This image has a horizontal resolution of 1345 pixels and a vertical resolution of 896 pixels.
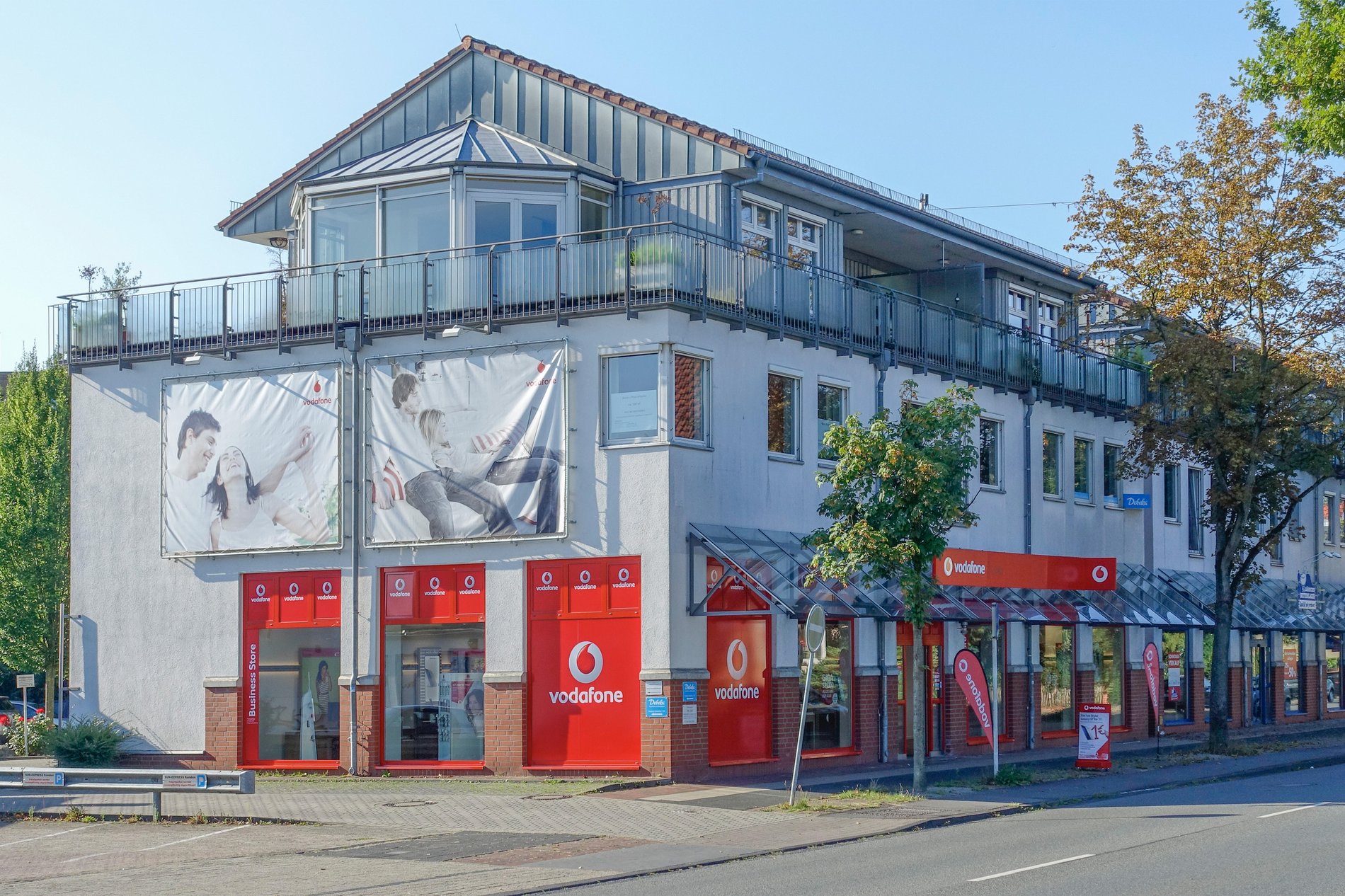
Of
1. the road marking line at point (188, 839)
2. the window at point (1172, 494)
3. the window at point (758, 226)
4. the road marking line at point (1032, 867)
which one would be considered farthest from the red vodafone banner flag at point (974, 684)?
the window at point (1172, 494)

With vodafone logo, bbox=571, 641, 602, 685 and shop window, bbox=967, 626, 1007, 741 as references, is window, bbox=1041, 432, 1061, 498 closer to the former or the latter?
shop window, bbox=967, 626, 1007, 741

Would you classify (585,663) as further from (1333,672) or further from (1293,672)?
(1333,672)

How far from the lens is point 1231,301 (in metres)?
29.2

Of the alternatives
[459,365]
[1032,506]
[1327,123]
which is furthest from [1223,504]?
[459,365]

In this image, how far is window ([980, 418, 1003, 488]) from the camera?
30.2 metres

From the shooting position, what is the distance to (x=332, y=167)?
3000 cm

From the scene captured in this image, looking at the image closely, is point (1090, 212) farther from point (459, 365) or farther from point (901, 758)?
point (459, 365)

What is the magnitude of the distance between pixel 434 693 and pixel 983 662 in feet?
36.5

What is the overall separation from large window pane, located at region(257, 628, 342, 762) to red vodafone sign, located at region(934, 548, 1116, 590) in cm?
975

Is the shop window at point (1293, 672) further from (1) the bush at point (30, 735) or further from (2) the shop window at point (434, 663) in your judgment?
(1) the bush at point (30, 735)

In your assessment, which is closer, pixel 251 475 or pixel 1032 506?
pixel 251 475

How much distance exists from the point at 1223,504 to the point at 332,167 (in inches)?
711

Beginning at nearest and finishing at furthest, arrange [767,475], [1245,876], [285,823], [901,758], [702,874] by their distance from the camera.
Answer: [1245,876] → [702,874] → [285,823] → [767,475] → [901,758]

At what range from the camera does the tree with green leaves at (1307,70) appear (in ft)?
63.5
